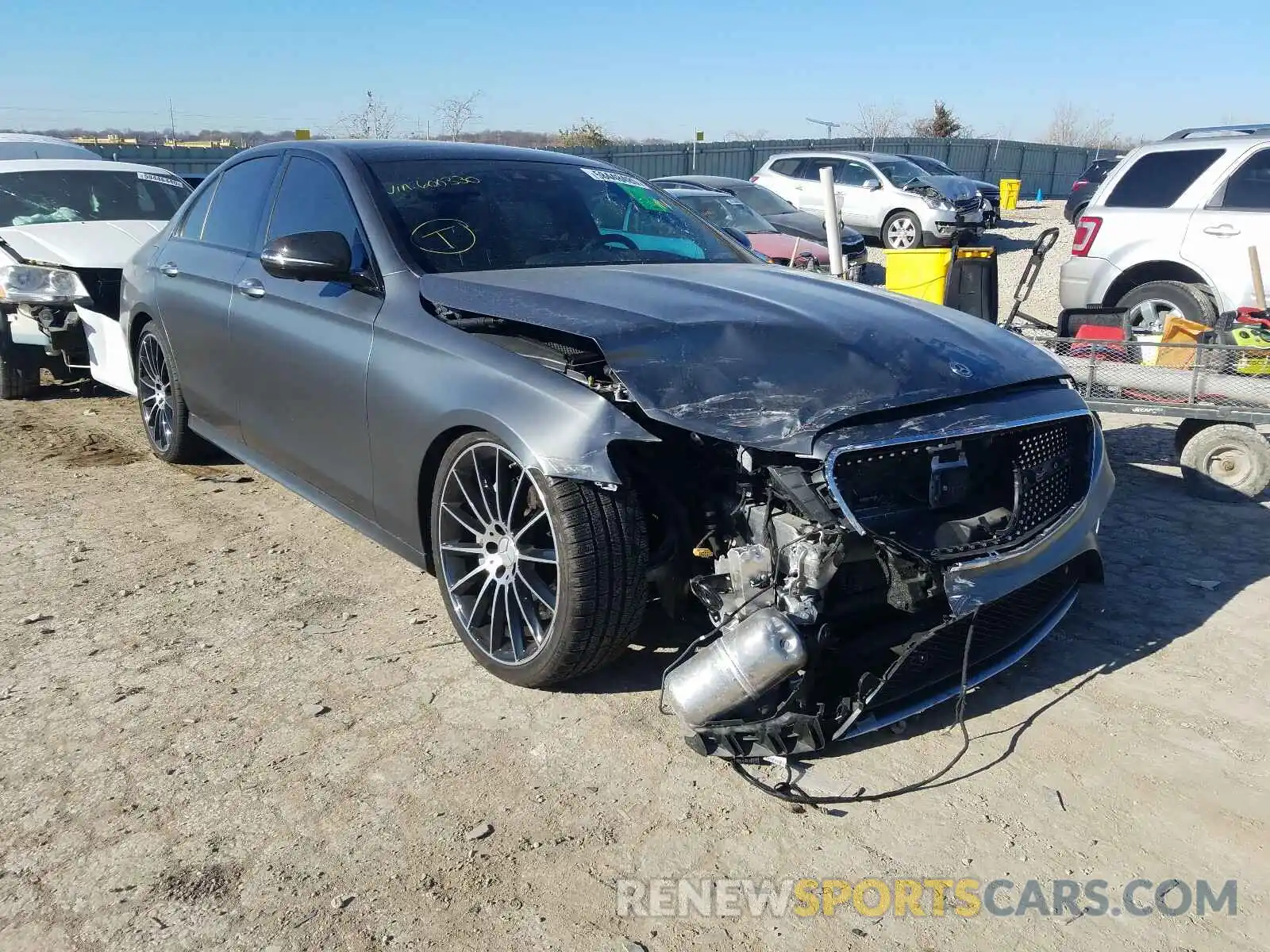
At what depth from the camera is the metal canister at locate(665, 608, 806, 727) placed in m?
2.75

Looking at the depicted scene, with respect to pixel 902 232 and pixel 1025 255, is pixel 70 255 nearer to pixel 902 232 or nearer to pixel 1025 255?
pixel 902 232

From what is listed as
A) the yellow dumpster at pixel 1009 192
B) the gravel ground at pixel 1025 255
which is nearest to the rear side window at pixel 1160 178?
the gravel ground at pixel 1025 255

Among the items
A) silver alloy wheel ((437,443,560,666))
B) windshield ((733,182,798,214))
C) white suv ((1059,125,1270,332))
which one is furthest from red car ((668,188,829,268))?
silver alloy wheel ((437,443,560,666))

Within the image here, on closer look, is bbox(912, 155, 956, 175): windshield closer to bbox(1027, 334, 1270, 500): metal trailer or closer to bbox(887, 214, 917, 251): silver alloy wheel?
bbox(887, 214, 917, 251): silver alloy wheel

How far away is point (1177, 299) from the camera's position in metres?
7.07

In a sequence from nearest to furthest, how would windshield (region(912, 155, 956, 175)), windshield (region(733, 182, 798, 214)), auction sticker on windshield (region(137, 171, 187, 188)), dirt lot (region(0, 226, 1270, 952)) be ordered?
1. dirt lot (region(0, 226, 1270, 952))
2. auction sticker on windshield (region(137, 171, 187, 188))
3. windshield (region(733, 182, 798, 214))
4. windshield (region(912, 155, 956, 175))

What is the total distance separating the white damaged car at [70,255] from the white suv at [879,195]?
1176cm

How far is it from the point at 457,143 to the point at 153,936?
3.37m

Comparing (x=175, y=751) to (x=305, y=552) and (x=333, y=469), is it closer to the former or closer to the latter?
(x=333, y=469)

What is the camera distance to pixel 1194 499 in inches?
216

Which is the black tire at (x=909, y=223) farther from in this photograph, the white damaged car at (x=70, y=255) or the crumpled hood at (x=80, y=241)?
the crumpled hood at (x=80, y=241)

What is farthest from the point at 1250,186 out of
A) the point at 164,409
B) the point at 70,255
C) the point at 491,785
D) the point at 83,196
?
the point at 83,196

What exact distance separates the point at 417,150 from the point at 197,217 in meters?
1.75

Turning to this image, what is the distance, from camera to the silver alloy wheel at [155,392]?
227 inches
